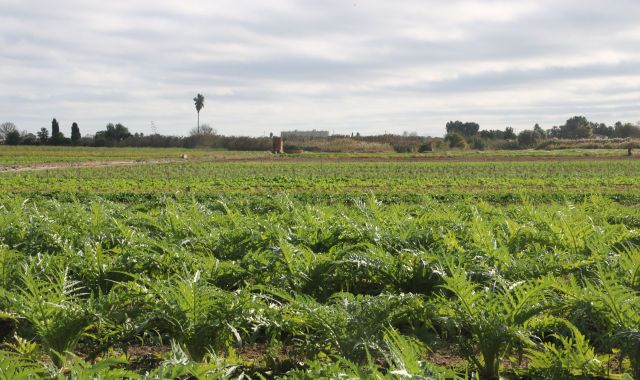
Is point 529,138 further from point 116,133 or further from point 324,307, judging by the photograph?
point 324,307

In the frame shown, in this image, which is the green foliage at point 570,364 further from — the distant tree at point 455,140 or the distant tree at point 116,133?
the distant tree at point 116,133

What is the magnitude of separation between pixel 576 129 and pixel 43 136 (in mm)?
101466

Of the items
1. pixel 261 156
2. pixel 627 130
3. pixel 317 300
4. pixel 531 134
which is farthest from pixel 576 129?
pixel 317 300

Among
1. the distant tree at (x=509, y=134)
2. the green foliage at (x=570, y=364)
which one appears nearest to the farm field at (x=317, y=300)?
the green foliage at (x=570, y=364)

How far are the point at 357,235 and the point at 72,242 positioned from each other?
291cm

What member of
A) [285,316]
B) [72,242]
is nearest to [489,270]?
[285,316]

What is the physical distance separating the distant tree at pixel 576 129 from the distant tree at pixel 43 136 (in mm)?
93191

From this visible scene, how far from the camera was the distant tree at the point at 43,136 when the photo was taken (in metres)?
98.6

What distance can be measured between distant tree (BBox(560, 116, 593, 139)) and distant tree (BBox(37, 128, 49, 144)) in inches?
3669

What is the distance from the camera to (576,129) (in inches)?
4717

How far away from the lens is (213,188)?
923 inches

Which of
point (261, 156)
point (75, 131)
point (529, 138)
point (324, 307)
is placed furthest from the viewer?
point (75, 131)

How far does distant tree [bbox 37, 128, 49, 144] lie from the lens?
98.6 m

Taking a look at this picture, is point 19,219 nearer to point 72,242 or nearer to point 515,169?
point 72,242
